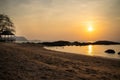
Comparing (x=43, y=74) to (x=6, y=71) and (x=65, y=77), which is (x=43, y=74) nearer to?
(x=65, y=77)

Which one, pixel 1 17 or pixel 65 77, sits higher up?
pixel 1 17

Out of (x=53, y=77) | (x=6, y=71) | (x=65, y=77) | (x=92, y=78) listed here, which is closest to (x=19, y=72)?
(x=6, y=71)

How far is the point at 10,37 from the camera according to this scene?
5862 centimetres

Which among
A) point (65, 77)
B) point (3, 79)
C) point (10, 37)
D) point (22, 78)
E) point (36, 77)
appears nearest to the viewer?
point (3, 79)

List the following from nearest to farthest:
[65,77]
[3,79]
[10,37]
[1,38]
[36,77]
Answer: [3,79]
[36,77]
[65,77]
[1,38]
[10,37]

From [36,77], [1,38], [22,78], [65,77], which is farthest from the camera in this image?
[1,38]

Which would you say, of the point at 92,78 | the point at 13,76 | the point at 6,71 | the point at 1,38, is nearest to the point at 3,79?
the point at 13,76

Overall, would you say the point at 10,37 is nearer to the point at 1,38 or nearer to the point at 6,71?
the point at 1,38

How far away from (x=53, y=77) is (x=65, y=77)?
77 centimetres

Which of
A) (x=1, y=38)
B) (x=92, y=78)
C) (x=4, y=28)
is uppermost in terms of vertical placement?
(x=4, y=28)

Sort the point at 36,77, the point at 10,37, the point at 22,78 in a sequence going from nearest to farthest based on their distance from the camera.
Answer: the point at 22,78 < the point at 36,77 < the point at 10,37

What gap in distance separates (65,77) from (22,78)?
2638 millimetres

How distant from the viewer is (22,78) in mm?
8211

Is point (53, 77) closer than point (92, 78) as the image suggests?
Yes
